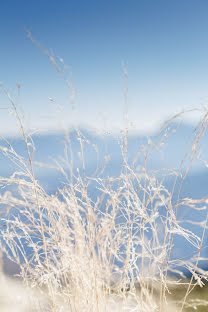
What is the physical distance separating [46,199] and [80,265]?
1.37ft

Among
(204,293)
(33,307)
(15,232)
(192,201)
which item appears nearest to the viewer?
(192,201)

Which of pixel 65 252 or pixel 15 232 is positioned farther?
pixel 15 232

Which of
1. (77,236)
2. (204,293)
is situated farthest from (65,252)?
(204,293)

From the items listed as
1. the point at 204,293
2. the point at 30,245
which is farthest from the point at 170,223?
the point at 204,293

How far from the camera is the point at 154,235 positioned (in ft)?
4.82

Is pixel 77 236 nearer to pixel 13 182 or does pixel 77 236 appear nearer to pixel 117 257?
pixel 117 257

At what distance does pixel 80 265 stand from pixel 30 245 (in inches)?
11.1

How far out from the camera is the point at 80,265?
1.43 metres

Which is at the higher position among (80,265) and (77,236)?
(77,236)

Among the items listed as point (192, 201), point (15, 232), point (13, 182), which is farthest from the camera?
point (15, 232)

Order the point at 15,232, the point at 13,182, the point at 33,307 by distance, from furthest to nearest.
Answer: the point at 33,307, the point at 15,232, the point at 13,182

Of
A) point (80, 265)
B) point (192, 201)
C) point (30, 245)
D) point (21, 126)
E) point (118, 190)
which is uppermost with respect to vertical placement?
point (21, 126)

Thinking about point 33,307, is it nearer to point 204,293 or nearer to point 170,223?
point 170,223

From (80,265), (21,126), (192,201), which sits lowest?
(80,265)
